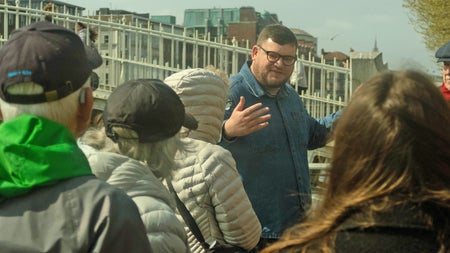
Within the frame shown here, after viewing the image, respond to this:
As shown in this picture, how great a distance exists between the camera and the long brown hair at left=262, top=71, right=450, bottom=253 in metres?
2.13

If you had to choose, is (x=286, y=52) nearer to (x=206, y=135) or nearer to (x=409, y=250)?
(x=206, y=135)

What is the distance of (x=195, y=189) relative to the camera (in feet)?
13.3

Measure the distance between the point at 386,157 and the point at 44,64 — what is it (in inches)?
40.0

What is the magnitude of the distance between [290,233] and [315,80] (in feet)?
34.9

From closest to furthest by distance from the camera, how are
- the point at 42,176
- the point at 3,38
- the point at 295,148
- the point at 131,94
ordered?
the point at 42,176, the point at 131,94, the point at 295,148, the point at 3,38

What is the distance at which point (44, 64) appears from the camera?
261 cm

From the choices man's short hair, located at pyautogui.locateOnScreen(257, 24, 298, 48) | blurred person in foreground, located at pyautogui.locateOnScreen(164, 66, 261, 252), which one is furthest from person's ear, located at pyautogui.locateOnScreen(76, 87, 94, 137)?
man's short hair, located at pyautogui.locateOnScreen(257, 24, 298, 48)

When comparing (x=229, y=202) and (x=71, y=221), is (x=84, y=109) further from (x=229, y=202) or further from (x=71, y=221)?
(x=229, y=202)

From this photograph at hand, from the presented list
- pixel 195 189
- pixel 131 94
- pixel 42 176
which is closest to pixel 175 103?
pixel 131 94

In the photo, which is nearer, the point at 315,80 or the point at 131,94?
the point at 131,94

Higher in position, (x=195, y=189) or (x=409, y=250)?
(x=409, y=250)

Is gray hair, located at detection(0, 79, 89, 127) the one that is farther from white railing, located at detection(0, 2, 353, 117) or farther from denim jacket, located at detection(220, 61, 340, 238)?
white railing, located at detection(0, 2, 353, 117)

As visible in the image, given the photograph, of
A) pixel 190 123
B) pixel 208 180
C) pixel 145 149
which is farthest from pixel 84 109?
pixel 208 180

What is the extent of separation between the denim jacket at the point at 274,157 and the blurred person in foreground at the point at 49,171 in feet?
8.92
